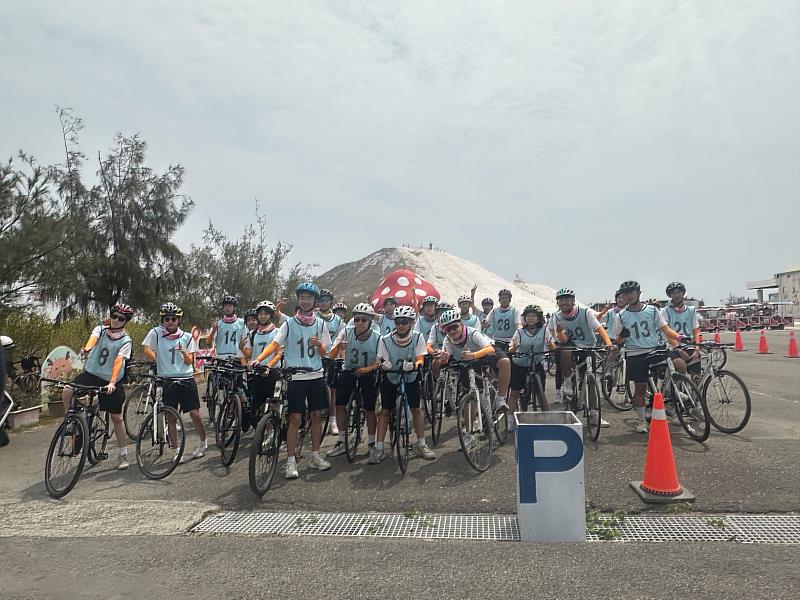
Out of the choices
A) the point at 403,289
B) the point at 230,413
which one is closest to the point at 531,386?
the point at 230,413

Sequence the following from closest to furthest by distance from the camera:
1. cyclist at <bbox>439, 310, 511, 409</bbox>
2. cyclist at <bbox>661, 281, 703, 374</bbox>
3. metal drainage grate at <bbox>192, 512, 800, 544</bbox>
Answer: metal drainage grate at <bbox>192, 512, 800, 544</bbox> < cyclist at <bbox>439, 310, 511, 409</bbox> < cyclist at <bbox>661, 281, 703, 374</bbox>

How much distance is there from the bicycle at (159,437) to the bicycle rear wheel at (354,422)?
6.58 feet

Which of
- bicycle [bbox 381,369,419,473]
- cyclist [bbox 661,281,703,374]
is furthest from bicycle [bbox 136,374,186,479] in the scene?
cyclist [bbox 661,281,703,374]

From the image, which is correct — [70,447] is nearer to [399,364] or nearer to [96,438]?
[96,438]

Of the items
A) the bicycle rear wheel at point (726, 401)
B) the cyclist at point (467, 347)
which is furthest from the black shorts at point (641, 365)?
the cyclist at point (467, 347)

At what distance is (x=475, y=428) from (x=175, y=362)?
399 cm

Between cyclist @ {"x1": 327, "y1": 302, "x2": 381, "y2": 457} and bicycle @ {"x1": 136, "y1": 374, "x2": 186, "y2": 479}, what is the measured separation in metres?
1.91

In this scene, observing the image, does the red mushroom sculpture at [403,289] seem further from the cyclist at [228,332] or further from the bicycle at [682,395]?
the bicycle at [682,395]

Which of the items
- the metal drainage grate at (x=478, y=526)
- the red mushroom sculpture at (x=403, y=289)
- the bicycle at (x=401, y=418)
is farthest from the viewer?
the red mushroom sculpture at (x=403, y=289)

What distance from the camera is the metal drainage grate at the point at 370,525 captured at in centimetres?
424

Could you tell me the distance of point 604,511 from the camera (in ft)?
15.1

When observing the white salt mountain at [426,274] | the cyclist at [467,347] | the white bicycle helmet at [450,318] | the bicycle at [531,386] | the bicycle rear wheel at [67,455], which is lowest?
the bicycle rear wheel at [67,455]

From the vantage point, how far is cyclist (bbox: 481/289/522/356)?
9.14m

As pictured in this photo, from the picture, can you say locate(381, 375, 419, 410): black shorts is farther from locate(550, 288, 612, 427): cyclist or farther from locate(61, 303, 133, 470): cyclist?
locate(61, 303, 133, 470): cyclist
